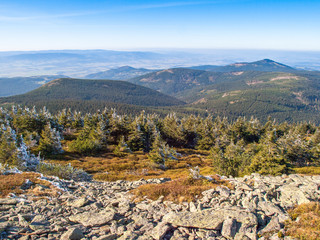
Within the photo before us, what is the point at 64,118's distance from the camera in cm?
7288

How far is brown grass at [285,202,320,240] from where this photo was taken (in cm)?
900

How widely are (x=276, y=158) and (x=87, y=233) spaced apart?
24504mm

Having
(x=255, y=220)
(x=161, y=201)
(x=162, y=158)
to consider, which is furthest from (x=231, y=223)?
(x=162, y=158)

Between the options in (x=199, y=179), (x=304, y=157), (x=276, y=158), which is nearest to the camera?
(x=199, y=179)

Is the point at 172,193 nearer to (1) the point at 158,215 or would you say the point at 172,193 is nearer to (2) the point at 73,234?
(1) the point at 158,215

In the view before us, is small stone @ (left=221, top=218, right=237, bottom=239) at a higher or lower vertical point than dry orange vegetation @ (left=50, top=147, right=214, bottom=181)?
higher

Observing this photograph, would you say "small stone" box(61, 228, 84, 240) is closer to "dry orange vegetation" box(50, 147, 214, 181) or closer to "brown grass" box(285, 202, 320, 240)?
"brown grass" box(285, 202, 320, 240)

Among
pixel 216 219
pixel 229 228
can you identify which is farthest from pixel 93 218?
pixel 229 228

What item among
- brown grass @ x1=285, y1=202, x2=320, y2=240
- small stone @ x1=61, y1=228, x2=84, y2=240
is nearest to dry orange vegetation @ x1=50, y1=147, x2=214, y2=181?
small stone @ x1=61, y1=228, x2=84, y2=240

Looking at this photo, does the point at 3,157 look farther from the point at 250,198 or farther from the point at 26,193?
the point at 250,198

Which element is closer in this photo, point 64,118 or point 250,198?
point 250,198

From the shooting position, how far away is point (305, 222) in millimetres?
9781

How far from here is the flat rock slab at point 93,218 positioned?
1118 centimetres

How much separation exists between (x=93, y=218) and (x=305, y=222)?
12.6 meters
